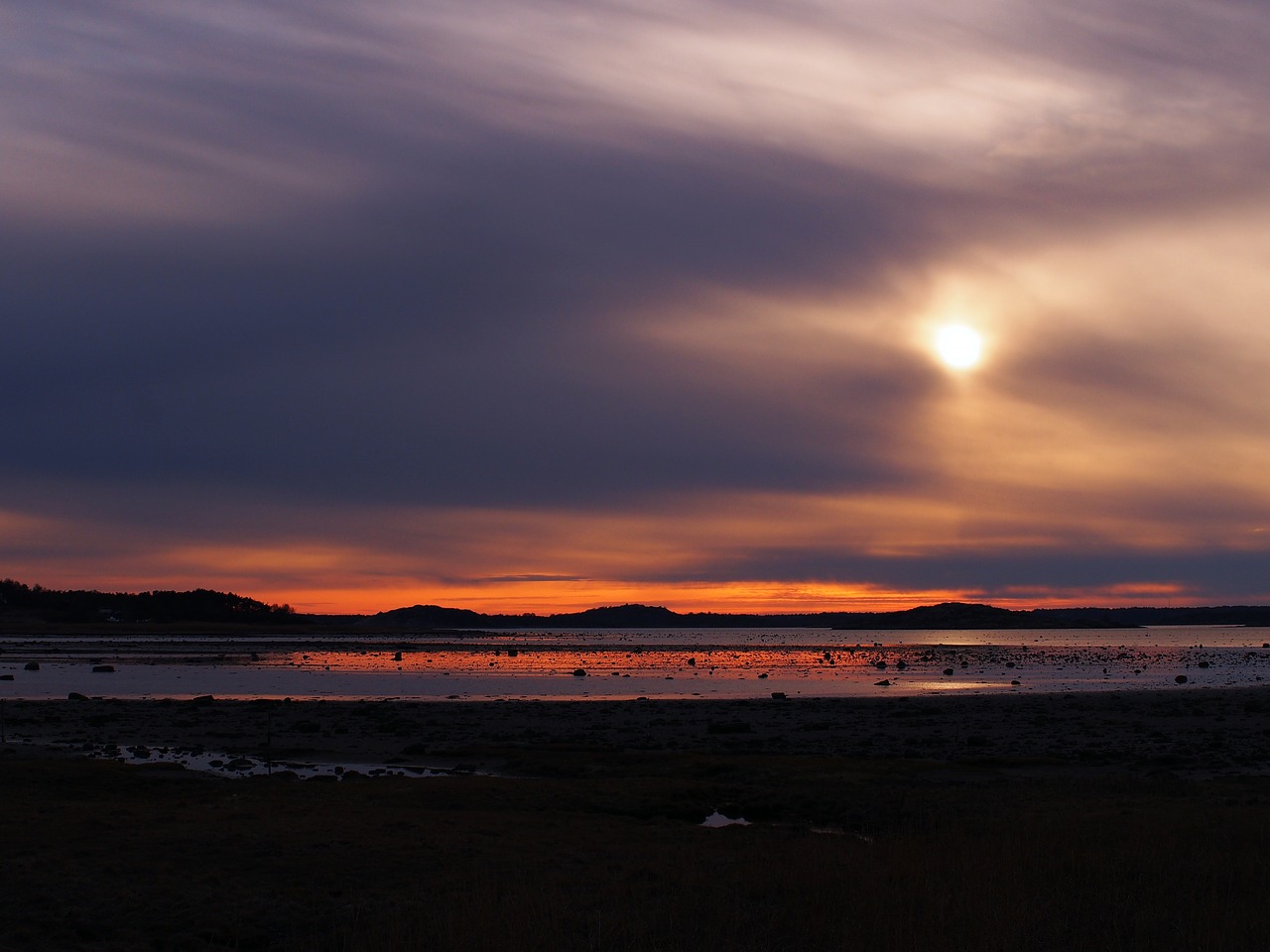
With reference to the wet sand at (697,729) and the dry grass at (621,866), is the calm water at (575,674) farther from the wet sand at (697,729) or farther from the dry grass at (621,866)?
the dry grass at (621,866)

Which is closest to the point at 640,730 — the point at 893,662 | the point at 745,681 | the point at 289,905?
the point at 289,905

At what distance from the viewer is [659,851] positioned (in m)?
19.8

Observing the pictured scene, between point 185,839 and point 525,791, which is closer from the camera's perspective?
point 185,839

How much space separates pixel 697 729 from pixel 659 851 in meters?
27.0

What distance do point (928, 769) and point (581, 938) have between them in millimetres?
21069

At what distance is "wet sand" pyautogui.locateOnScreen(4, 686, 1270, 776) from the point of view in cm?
3706

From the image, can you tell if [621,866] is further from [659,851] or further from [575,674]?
[575,674]

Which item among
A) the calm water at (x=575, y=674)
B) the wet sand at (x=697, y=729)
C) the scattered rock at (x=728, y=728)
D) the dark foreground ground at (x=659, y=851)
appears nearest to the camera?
the dark foreground ground at (x=659, y=851)

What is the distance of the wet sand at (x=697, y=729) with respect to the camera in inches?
1459

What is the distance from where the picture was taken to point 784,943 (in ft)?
44.7

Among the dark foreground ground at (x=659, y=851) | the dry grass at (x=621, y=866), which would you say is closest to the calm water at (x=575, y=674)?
the dark foreground ground at (x=659, y=851)

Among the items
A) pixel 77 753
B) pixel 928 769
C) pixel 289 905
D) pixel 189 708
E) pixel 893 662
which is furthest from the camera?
pixel 893 662

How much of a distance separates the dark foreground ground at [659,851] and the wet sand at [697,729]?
52cm

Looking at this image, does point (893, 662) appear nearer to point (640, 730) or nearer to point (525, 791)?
point (640, 730)
